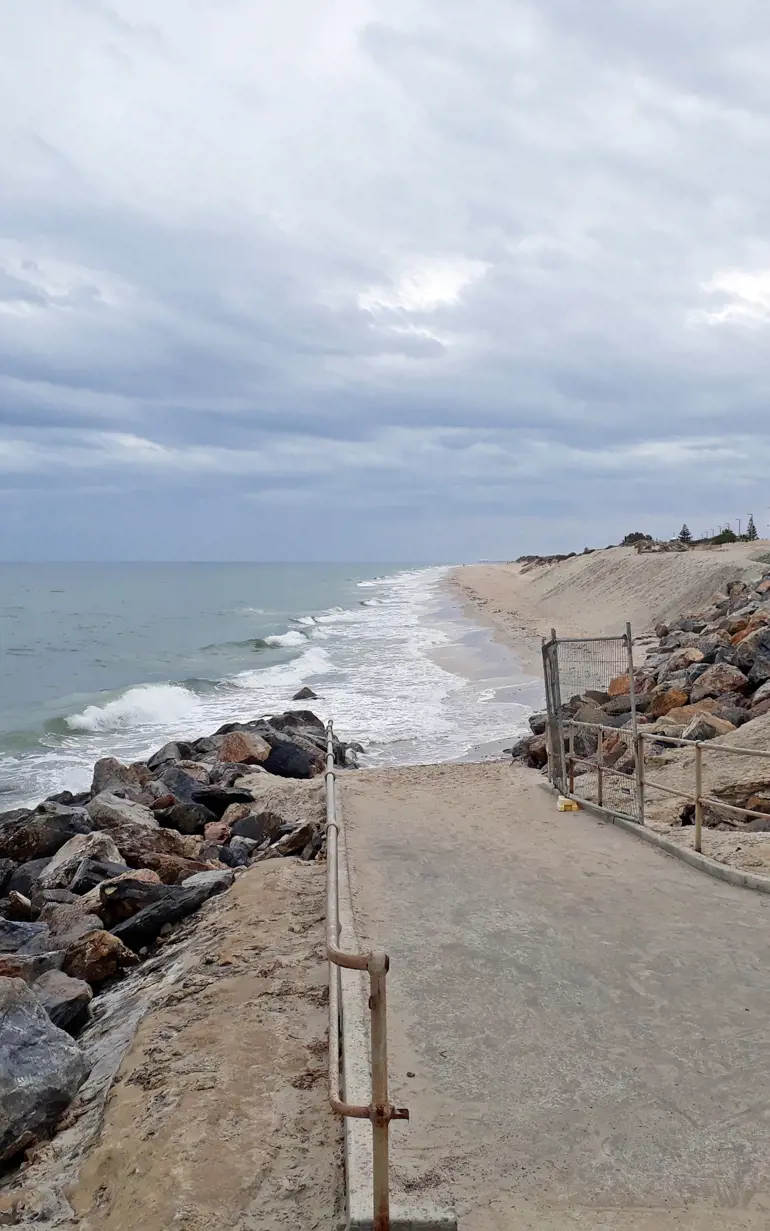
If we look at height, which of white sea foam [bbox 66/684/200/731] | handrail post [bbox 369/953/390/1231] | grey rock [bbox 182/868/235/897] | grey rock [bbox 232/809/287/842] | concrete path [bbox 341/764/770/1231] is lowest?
white sea foam [bbox 66/684/200/731]

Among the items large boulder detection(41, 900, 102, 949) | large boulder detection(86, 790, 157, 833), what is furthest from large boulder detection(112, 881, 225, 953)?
large boulder detection(86, 790, 157, 833)

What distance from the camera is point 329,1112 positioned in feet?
13.8

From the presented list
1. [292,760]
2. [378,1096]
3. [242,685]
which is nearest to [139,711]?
[242,685]

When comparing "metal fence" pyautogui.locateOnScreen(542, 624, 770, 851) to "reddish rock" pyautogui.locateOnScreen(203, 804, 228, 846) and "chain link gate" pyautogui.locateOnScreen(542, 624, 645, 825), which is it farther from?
"reddish rock" pyautogui.locateOnScreen(203, 804, 228, 846)

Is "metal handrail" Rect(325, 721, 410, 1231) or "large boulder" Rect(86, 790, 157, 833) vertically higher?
"metal handrail" Rect(325, 721, 410, 1231)

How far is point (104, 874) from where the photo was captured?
962cm

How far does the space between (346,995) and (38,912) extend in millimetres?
5494

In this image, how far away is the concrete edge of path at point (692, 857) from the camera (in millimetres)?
6926

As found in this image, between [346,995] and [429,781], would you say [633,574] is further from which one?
[346,995]

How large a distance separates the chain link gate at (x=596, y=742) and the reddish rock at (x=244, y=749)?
17.2 feet

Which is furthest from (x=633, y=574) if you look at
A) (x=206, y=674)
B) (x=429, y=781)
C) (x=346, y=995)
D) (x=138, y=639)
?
(x=346, y=995)

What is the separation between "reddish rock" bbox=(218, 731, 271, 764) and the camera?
53.1 ft

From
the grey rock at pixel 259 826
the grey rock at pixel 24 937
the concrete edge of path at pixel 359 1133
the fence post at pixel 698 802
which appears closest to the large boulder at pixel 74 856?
the grey rock at pixel 24 937

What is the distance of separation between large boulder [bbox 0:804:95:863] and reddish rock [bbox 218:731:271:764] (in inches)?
168
